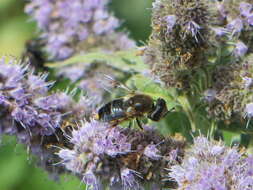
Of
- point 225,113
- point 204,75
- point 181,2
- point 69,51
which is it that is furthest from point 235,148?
point 69,51

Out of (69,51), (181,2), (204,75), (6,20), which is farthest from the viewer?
(6,20)

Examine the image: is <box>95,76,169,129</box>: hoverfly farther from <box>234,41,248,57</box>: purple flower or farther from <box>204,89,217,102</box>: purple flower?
<box>234,41,248,57</box>: purple flower

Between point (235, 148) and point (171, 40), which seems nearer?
point (235, 148)

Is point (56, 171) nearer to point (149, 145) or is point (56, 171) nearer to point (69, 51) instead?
point (149, 145)

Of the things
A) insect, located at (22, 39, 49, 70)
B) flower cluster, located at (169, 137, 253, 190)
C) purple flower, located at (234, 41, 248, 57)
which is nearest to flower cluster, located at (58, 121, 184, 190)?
flower cluster, located at (169, 137, 253, 190)

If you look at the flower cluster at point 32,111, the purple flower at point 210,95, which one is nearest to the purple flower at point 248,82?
the purple flower at point 210,95

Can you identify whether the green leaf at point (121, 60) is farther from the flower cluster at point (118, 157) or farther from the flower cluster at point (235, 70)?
the flower cluster at point (118, 157)
